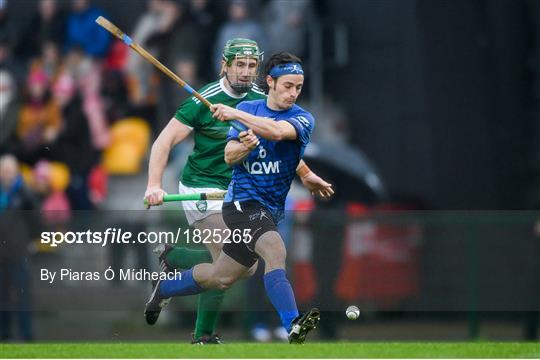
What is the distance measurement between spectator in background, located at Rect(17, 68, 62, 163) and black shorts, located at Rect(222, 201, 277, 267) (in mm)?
4124

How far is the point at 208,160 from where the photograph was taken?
12219mm

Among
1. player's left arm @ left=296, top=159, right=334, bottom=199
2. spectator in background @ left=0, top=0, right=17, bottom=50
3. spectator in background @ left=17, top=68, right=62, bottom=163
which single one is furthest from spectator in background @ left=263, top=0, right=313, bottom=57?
player's left arm @ left=296, top=159, right=334, bottom=199

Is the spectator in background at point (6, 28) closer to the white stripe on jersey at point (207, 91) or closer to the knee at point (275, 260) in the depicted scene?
the white stripe on jersey at point (207, 91)

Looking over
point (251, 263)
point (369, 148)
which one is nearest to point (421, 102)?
point (369, 148)

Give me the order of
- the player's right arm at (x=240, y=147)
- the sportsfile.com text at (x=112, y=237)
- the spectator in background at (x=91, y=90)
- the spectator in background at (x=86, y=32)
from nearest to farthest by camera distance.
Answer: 1. the player's right arm at (x=240, y=147)
2. the sportsfile.com text at (x=112, y=237)
3. the spectator in background at (x=86, y=32)
4. the spectator in background at (x=91, y=90)

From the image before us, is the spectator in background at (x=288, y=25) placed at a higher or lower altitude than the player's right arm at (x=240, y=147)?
higher

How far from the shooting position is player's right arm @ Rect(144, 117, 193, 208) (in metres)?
11.8

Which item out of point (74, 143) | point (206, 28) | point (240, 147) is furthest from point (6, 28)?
point (240, 147)

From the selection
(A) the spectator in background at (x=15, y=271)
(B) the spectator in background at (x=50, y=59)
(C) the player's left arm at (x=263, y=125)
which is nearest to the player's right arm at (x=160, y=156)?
(C) the player's left arm at (x=263, y=125)

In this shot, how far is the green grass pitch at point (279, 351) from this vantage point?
11.4 metres

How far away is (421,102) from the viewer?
15.3 metres

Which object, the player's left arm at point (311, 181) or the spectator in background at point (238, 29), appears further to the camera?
the spectator in background at point (238, 29)

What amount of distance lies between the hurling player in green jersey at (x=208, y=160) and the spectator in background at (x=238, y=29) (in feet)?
9.45

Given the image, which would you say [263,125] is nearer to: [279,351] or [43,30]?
[279,351]
